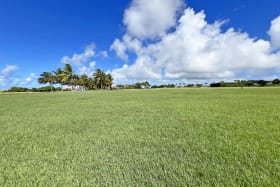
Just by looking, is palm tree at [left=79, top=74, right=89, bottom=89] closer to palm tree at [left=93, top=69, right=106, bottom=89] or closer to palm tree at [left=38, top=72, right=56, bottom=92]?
palm tree at [left=93, top=69, right=106, bottom=89]

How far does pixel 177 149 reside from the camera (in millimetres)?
3457

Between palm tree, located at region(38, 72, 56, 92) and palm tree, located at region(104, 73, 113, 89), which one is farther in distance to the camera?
palm tree, located at region(104, 73, 113, 89)

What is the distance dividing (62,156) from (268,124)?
520 centimetres

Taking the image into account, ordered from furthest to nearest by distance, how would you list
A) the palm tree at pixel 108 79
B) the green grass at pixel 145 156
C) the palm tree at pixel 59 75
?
the palm tree at pixel 108 79
the palm tree at pixel 59 75
the green grass at pixel 145 156

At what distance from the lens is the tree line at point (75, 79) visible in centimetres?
5862

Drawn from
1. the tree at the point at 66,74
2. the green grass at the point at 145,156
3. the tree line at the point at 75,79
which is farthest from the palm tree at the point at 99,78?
the green grass at the point at 145,156

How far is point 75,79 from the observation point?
65.6m

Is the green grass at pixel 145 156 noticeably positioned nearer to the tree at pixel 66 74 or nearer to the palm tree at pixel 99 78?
the tree at pixel 66 74

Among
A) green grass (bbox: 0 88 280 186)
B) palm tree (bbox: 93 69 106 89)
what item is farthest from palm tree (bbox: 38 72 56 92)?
green grass (bbox: 0 88 280 186)

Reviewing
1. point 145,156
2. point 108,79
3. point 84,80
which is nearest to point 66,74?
point 84,80

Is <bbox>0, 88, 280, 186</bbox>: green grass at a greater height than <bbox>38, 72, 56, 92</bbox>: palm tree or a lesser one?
lesser

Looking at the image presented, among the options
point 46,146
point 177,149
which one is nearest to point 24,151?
point 46,146

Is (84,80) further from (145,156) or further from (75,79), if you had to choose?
(145,156)

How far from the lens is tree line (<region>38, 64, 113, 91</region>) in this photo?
5862cm
